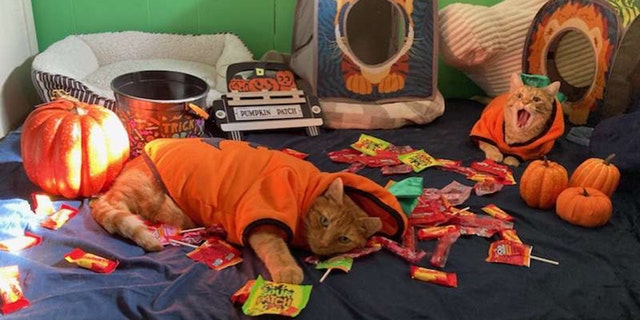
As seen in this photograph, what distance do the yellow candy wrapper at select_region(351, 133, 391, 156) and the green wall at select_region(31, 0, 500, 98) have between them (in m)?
0.83

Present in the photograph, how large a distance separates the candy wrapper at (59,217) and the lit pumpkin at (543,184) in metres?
1.40

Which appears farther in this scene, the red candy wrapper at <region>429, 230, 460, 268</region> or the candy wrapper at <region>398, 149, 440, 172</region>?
the candy wrapper at <region>398, 149, 440, 172</region>

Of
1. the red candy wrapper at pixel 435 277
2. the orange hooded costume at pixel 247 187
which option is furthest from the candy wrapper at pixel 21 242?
the red candy wrapper at pixel 435 277

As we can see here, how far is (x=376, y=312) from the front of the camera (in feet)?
4.16

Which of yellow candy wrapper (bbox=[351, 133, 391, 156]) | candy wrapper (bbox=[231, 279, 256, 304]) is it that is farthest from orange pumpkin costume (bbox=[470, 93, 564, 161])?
candy wrapper (bbox=[231, 279, 256, 304])

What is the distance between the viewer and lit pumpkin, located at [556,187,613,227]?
1691 millimetres

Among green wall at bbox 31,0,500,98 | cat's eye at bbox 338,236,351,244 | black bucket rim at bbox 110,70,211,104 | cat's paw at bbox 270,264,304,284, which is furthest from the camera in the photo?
green wall at bbox 31,0,500,98

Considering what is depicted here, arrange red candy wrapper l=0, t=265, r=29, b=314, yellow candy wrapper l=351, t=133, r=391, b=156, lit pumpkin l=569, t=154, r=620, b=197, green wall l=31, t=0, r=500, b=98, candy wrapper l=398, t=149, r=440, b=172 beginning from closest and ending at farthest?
red candy wrapper l=0, t=265, r=29, b=314 < lit pumpkin l=569, t=154, r=620, b=197 < candy wrapper l=398, t=149, r=440, b=172 < yellow candy wrapper l=351, t=133, r=391, b=156 < green wall l=31, t=0, r=500, b=98

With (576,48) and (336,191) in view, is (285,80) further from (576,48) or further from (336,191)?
(576,48)

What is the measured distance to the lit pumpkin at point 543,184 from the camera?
1784mm

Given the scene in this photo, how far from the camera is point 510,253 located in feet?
5.02

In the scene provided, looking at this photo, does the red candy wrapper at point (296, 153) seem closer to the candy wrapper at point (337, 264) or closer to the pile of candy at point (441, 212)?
the pile of candy at point (441, 212)

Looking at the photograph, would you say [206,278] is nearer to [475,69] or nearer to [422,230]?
[422,230]

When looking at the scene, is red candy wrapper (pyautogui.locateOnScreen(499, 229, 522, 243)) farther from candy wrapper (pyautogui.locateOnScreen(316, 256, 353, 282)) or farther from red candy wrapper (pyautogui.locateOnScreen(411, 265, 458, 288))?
candy wrapper (pyautogui.locateOnScreen(316, 256, 353, 282))
